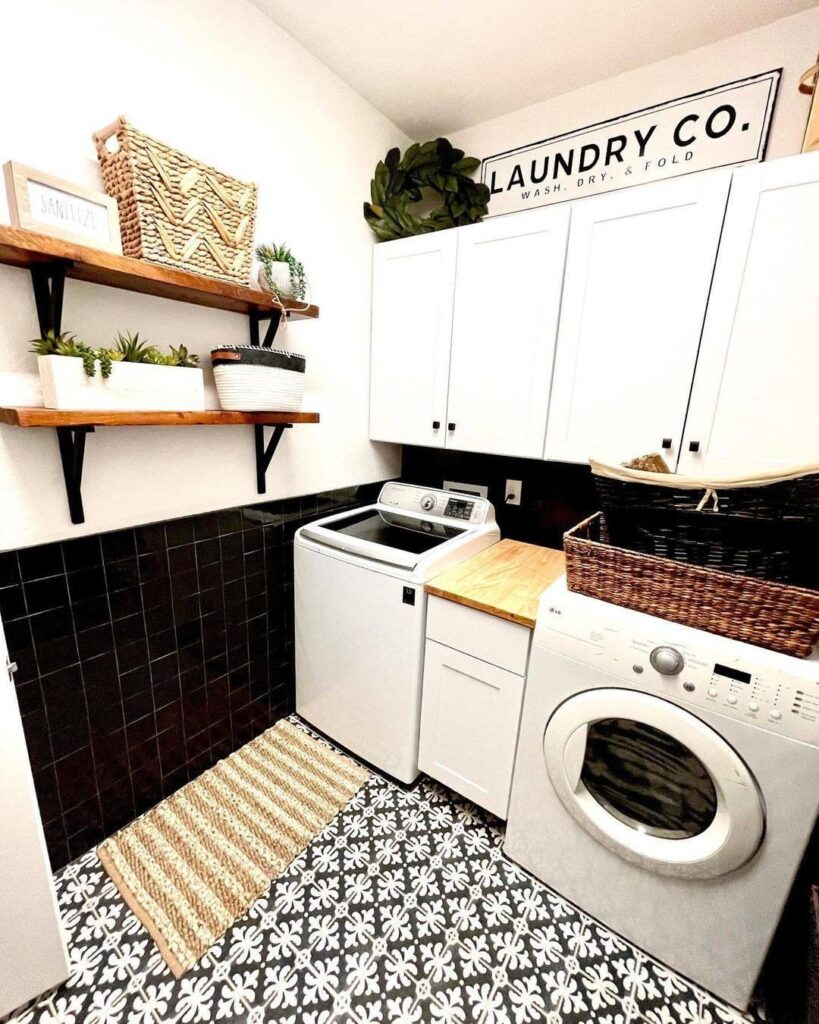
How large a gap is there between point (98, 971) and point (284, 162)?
2502 millimetres

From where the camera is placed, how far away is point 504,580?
4.98 ft

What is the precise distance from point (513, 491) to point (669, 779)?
1230mm

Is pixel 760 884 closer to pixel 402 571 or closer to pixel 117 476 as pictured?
pixel 402 571

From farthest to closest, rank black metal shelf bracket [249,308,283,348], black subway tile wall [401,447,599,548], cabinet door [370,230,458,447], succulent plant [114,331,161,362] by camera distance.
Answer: black subway tile wall [401,447,599,548], cabinet door [370,230,458,447], black metal shelf bracket [249,308,283,348], succulent plant [114,331,161,362]

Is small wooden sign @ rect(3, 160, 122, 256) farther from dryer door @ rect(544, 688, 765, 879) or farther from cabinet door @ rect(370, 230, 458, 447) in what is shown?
dryer door @ rect(544, 688, 765, 879)

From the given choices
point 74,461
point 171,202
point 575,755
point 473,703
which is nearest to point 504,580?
point 473,703

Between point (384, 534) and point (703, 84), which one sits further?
point (384, 534)

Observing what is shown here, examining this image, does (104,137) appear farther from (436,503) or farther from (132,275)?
(436,503)

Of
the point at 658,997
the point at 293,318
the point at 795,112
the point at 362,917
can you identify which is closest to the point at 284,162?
the point at 293,318

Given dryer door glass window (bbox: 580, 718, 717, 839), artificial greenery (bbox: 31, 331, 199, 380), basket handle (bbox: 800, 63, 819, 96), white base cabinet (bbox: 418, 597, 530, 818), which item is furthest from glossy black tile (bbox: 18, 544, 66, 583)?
basket handle (bbox: 800, 63, 819, 96)

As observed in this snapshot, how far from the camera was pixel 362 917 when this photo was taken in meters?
1.27

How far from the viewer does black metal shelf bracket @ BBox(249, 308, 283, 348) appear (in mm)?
1504

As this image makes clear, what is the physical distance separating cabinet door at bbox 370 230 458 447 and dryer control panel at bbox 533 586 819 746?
973mm

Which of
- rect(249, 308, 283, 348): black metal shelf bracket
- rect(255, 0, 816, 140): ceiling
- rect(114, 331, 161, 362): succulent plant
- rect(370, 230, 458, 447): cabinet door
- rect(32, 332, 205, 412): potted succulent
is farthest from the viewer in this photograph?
rect(370, 230, 458, 447): cabinet door
